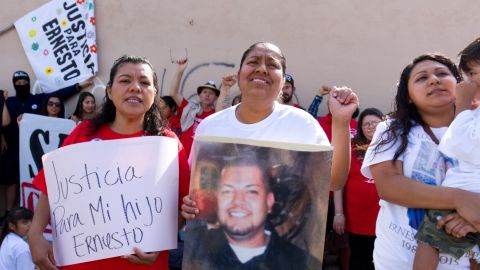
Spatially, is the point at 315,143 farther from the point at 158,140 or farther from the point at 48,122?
the point at 48,122

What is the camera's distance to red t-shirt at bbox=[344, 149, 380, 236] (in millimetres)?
4469

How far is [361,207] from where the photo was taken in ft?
14.8

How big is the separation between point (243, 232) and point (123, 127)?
75 cm

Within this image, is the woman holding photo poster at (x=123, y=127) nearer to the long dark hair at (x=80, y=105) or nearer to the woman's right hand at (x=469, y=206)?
the woman's right hand at (x=469, y=206)

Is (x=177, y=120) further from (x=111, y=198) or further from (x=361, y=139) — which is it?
(x=111, y=198)

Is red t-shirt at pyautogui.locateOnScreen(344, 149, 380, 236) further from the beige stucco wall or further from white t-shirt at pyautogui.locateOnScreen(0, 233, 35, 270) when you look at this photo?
white t-shirt at pyautogui.locateOnScreen(0, 233, 35, 270)

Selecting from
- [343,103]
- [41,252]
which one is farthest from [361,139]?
[41,252]

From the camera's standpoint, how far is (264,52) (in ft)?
7.32

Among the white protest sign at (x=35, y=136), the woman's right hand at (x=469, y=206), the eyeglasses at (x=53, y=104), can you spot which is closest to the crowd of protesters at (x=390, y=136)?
the woman's right hand at (x=469, y=206)

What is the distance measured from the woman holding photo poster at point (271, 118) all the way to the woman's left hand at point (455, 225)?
422 millimetres

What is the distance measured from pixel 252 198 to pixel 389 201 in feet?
1.80

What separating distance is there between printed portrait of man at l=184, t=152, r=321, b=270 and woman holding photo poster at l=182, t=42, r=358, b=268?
115 mm

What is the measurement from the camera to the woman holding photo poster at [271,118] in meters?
2.14

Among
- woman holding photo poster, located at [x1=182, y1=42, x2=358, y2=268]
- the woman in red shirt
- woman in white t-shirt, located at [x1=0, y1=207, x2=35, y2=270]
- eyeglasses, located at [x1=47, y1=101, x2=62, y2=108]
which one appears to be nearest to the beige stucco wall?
eyeglasses, located at [x1=47, y1=101, x2=62, y2=108]
